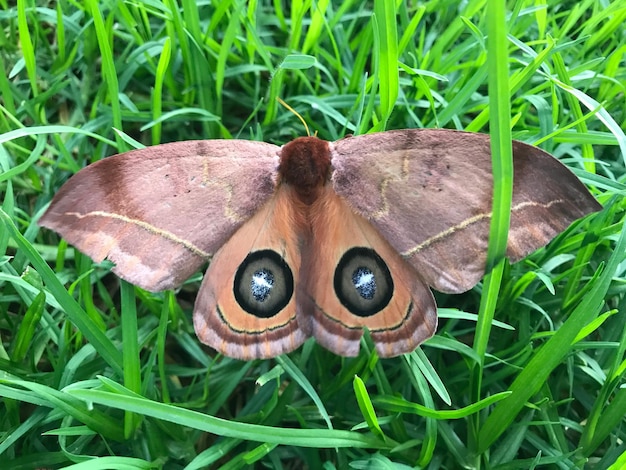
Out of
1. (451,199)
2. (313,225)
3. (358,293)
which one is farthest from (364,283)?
(451,199)

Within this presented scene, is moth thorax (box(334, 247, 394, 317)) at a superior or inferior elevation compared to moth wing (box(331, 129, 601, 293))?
inferior

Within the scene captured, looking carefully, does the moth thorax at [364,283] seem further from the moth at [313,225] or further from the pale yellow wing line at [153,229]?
the pale yellow wing line at [153,229]

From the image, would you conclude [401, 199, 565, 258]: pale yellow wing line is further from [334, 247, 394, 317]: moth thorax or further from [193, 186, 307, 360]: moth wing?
[193, 186, 307, 360]: moth wing

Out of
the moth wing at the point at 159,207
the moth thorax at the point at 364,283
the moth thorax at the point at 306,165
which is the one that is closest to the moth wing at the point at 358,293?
the moth thorax at the point at 364,283

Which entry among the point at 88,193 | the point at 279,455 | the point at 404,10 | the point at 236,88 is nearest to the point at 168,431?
the point at 279,455

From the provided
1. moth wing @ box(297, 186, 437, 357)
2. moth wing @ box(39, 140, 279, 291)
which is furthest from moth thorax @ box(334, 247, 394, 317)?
moth wing @ box(39, 140, 279, 291)

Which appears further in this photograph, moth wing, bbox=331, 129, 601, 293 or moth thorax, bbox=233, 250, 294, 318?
moth thorax, bbox=233, 250, 294, 318
